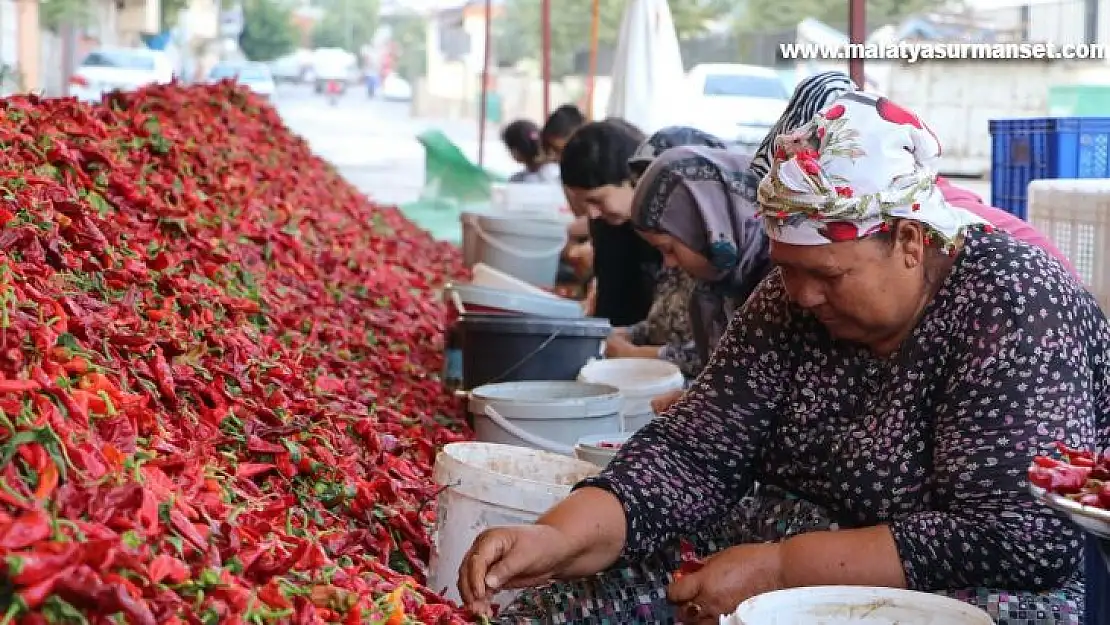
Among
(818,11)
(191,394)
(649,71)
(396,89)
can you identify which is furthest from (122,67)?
(396,89)

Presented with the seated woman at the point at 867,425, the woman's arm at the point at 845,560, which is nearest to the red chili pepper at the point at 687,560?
the seated woman at the point at 867,425

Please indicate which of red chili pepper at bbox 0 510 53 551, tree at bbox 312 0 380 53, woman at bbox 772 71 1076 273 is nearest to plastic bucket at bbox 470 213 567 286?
woman at bbox 772 71 1076 273

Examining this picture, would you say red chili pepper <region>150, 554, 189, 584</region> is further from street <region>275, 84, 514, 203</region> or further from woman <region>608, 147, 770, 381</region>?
street <region>275, 84, 514, 203</region>

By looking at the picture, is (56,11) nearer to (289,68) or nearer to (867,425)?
(867,425)

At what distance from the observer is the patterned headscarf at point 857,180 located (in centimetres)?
207

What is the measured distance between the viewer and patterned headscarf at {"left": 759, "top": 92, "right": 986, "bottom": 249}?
2072 mm

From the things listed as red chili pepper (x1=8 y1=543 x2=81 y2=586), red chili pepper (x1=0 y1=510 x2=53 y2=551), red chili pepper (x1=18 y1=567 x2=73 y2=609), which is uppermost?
red chili pepper (x1=0 y1=510 x2=53 y2=551)

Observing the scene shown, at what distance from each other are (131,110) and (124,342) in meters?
2.89

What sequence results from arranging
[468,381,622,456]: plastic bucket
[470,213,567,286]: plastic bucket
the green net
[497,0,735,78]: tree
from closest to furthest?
1. [468,381,622,456]: plastic bucket
2. [470,213,567,286]: plastic bucket
3. the green net
4. [497,0,735,78]: tree

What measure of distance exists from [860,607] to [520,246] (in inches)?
207

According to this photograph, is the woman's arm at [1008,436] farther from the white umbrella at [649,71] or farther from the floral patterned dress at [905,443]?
the white umbrella at [649,71]

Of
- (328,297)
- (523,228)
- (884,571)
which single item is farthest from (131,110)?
(884,571)

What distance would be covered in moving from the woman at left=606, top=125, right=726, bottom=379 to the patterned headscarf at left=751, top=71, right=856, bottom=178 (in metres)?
1.16

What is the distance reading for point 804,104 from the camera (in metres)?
2.86
